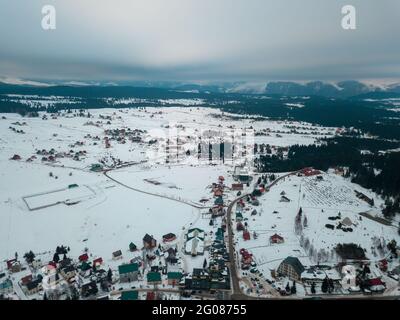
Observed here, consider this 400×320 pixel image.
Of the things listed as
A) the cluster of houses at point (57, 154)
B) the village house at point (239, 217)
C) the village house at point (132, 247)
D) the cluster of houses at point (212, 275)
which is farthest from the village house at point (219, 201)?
A: the cluster of houses at point (57, 154)

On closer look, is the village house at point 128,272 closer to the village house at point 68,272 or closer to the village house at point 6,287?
the village house at point 68,272

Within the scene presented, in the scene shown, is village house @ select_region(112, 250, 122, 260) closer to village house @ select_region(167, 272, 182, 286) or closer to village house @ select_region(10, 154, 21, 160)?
village house @ select_region(167, 272, 182, 286)

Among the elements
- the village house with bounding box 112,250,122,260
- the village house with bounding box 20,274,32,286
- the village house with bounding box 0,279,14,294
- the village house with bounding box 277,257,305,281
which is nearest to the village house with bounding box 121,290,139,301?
the village house with bounding box 112,250,122,260

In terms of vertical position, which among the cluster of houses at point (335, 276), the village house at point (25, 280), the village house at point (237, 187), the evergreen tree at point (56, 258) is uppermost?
the village house at point (237, 187)

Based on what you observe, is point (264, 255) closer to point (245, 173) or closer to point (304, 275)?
point (304, 275)

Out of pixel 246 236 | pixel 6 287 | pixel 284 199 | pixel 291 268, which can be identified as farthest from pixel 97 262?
pixel 284 199

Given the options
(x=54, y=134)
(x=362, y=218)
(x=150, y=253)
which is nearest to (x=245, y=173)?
(x=362, y=218)

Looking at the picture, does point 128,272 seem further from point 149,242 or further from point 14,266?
point 14,266
